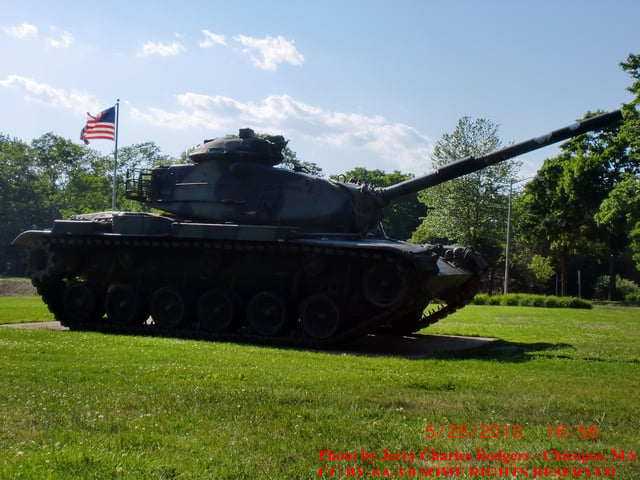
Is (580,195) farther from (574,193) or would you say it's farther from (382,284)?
(382,284)

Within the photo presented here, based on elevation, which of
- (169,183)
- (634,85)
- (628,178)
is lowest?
(169,183)

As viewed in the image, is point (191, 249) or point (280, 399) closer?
point (280, 399)

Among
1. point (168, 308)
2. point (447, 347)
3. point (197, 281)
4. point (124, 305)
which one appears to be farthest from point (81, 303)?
point (447, 347)

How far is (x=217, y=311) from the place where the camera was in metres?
17.0

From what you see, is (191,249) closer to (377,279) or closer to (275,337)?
(275,337)

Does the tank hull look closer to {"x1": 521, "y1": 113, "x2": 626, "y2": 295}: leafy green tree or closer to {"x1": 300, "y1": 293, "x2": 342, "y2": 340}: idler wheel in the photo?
{"x1": 300, "y1": 293, "x2": 342, "y2": 340}: idler wheel

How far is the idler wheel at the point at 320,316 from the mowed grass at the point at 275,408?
1967 millimetres

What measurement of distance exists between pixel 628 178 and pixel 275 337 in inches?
1133

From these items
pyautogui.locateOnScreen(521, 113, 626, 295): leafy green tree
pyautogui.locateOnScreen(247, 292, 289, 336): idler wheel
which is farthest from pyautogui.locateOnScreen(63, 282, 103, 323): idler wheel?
pyautogui.locateOnScreen(521, 113, 626, 295): leafy green tree

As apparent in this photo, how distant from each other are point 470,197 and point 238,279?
115 ft

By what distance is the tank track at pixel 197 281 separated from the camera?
49.2ft

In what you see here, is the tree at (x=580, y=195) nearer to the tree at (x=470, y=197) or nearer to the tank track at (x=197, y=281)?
the tree at (x=470, y=197)

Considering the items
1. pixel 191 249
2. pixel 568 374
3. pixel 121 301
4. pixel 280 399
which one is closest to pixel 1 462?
pixel 280 399

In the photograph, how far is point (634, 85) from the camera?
115ft
